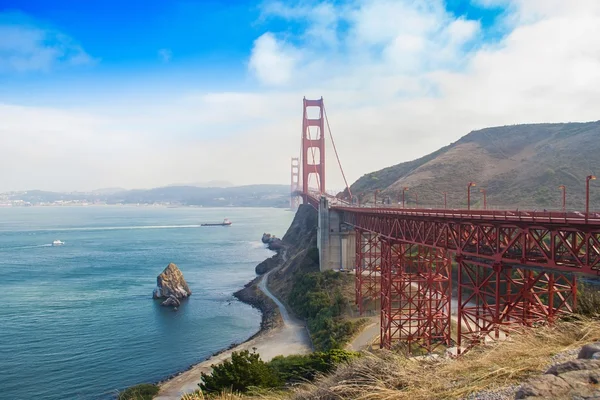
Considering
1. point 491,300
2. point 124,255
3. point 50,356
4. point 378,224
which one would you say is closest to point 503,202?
point 491,300

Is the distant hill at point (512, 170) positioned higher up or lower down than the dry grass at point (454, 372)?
higher up

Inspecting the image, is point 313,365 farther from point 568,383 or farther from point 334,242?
point 334,242

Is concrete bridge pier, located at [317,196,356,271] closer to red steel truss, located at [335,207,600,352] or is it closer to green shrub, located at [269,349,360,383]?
red steel truss, located at [335,207,600,352]

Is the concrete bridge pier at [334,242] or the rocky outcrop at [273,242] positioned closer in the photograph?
the concrete bridge pier at [334,242]

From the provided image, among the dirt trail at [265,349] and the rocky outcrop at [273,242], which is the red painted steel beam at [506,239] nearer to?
the dirt trail at [265,349]

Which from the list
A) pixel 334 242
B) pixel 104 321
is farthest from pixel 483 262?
pixel 104 321

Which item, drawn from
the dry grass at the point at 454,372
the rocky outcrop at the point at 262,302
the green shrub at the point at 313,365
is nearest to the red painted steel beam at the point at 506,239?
the dry grass at the point at 454,372

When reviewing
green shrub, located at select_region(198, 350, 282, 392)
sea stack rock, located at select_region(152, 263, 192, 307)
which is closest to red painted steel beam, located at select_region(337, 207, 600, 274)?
green shrub, located at select_region(198, 350, 282, 392)
